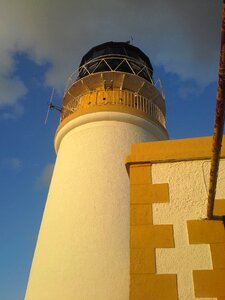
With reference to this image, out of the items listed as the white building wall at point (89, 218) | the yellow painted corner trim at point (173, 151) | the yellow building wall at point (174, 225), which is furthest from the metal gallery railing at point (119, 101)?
the yellow building wall at point (174, 225)

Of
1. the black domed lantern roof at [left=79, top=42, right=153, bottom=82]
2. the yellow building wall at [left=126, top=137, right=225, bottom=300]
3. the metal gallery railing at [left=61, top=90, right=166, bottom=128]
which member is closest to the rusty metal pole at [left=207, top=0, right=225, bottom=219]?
the yellow building wall at [left=126, top=137, right=225, bottom=300]

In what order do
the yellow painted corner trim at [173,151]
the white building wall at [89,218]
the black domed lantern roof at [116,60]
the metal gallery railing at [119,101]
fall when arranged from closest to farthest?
the yellow painted corner trim at [173,151] → the white building wall at [89,218] → the metal gallery railing at [119,101] → the black domed lantern roof at [116,60]

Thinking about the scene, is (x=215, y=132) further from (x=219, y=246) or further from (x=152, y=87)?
(x=152, y=87)

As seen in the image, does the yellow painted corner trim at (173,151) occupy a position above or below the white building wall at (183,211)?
above

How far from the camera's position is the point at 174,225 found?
12.1 ft

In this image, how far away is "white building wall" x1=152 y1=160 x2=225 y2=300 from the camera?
3.38 meters

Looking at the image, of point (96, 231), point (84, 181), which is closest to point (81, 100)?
point (84, 181)

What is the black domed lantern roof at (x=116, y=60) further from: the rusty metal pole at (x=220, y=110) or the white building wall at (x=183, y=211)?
the rusty metal pole at (x=220, y=110)

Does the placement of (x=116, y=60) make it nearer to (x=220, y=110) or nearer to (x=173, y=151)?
(x=173, y=151)

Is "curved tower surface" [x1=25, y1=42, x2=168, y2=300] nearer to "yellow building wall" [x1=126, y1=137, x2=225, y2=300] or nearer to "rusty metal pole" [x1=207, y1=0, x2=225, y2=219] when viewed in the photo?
"yellow building wall" [x1=126, y1=137, x2=225, y2=300]

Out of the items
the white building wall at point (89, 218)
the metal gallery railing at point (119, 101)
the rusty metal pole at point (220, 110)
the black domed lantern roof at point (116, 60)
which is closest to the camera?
the rusty metal pole at point (220, 110)

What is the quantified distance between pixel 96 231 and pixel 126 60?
6.87m

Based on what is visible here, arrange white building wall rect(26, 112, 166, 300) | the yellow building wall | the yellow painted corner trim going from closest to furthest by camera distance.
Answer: the yellow building wall, the yellow painted corner trim, white building wall rect(26, 112, 166, 300)

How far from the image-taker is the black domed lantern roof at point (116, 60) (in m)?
11.1
